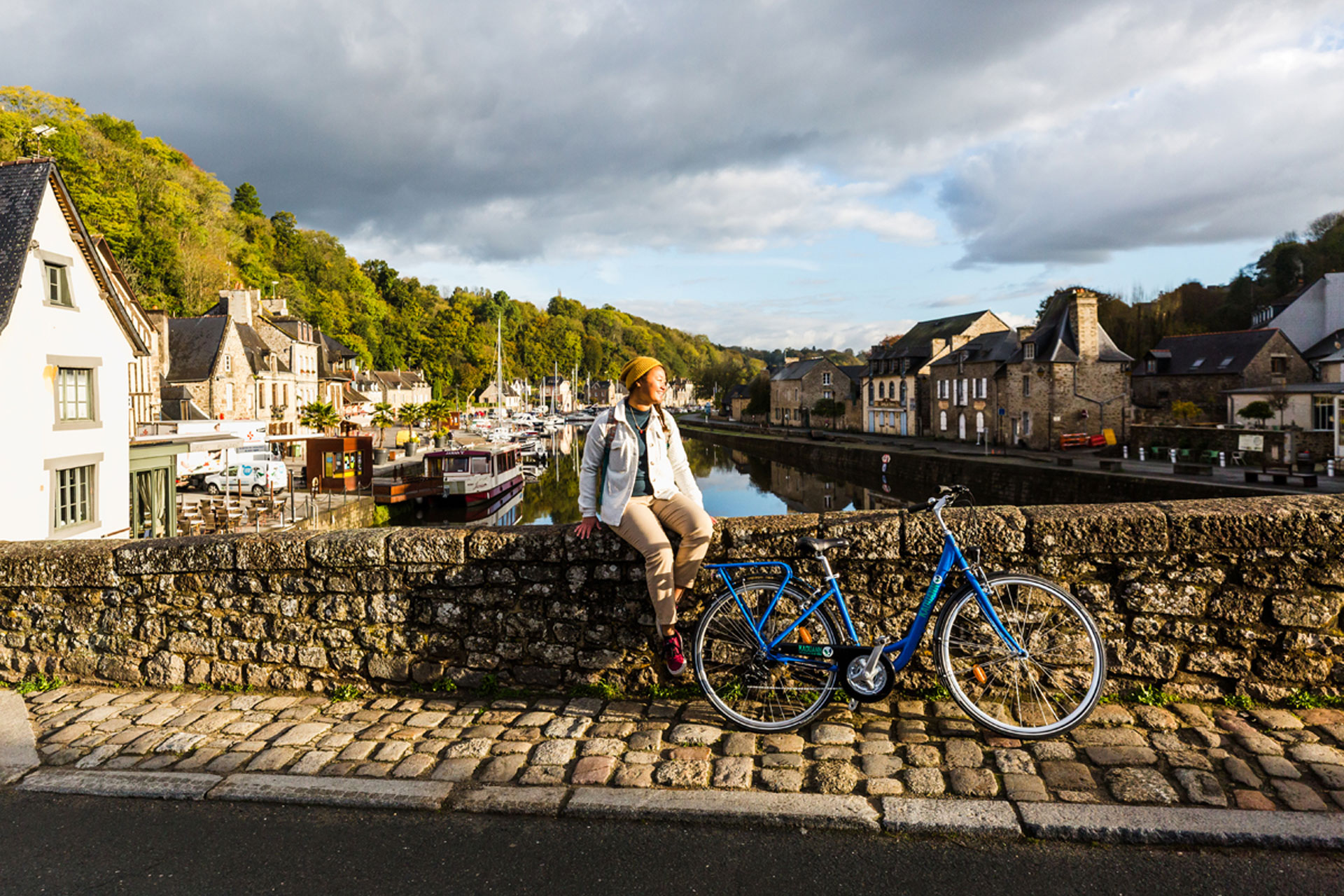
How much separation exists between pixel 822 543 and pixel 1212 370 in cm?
5564

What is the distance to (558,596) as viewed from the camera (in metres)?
4.77

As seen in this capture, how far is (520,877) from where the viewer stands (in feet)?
9.71

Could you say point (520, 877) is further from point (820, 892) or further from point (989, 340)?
point (989, 340)

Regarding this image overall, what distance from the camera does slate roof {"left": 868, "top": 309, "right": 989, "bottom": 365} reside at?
6694 centimetres

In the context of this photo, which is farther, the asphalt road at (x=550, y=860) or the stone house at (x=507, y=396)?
the stone house at (x=507, y=396)

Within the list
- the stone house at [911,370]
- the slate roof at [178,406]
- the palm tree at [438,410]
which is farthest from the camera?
the palm tree at [438,410]

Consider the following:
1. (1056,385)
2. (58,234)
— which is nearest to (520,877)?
(58,234)

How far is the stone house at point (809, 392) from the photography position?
3191 inches

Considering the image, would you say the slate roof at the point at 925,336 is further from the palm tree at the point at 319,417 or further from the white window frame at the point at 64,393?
the white window frame at the point at 64,393

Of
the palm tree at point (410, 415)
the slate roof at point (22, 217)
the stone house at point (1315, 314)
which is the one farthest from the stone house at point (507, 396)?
the slate roof at point (22, 217)

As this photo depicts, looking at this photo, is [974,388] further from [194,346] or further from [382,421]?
[194,346]

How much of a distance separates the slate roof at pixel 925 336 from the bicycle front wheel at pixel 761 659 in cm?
6614

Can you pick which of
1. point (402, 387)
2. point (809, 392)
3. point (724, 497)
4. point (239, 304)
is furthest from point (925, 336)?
point (402, 387)

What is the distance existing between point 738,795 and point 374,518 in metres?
32.6
